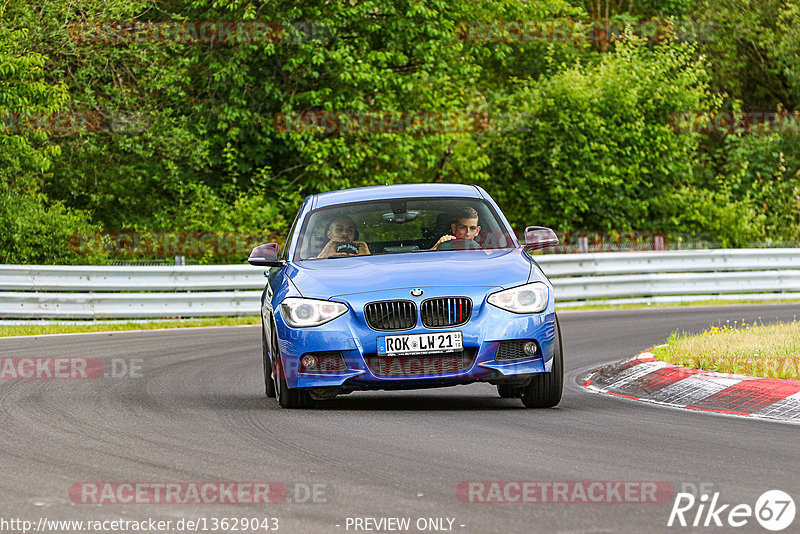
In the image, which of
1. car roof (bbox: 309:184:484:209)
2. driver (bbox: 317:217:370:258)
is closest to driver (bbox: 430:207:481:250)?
car roof (bbox: 309:184:484:209)

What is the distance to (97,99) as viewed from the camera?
28375 millimetres

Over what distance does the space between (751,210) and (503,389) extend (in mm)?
24115

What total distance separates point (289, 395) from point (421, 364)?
3.58 ft

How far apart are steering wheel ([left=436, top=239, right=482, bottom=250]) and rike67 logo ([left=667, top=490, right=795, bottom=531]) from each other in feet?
15.0

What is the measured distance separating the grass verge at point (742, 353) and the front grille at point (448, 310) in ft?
7.63

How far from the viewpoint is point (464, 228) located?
10234mm

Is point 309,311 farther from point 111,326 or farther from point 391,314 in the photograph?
point 111,326

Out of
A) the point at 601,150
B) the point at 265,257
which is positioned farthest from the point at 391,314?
Result: the point at 601,150

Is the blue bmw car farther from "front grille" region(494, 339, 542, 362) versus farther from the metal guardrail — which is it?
the metal guardrail

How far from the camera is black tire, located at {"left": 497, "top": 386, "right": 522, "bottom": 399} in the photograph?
382 inches

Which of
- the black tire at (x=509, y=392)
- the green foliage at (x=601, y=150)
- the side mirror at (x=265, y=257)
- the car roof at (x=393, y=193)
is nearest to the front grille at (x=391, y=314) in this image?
the black tire at (x=509, y=392)

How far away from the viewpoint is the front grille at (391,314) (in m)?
8.78

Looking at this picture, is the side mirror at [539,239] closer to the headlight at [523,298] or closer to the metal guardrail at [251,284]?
the headlight at [523,298]

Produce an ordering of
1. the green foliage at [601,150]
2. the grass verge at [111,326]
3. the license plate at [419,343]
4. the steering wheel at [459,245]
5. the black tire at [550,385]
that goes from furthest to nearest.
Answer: the green foliage at [601,150]
the grass verge at [111,326]
the steering wheel at [459,245]
the black tire at [550,385]
the license plate at [419,343]
